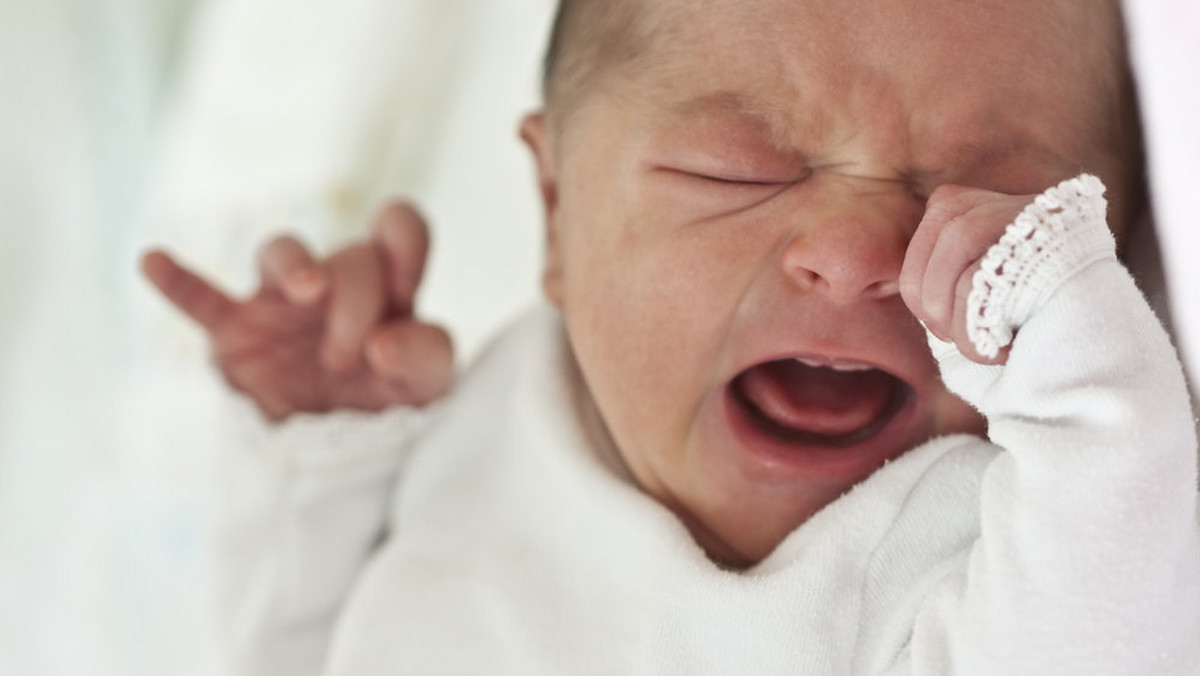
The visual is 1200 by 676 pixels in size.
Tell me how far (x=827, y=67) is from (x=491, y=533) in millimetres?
621

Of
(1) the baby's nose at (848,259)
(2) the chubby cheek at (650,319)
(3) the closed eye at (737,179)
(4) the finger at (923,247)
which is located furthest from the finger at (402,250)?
(4) the finger at (923,247)

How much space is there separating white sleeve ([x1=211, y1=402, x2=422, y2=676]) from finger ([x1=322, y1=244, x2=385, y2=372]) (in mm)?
70

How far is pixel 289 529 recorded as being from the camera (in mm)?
1482

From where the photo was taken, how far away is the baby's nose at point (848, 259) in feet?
3.21

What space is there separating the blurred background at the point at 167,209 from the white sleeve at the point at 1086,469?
1.13m

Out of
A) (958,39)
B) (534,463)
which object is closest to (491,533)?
(534,463)

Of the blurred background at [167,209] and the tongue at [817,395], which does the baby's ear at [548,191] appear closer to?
the tongue at [817,395]

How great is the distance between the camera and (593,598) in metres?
1.23

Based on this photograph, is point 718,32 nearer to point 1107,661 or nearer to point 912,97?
point 912,97

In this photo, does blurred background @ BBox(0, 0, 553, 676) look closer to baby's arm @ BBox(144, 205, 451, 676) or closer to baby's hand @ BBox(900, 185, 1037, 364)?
baby's arm @ BBox(144, 205, 451, 676)

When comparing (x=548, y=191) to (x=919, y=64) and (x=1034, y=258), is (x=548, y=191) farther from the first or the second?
(x=1034, y=258)

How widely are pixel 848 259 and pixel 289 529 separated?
0.78 metres

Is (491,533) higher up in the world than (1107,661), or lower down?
lower down

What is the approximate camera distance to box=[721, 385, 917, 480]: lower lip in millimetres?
1075
